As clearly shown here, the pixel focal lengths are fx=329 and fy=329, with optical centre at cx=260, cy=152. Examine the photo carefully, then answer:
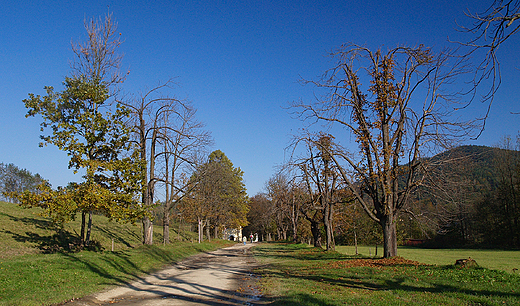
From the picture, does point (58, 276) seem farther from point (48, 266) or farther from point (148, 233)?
point (148, 233)

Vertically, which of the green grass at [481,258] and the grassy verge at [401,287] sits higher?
the grassy verge at [401,287]

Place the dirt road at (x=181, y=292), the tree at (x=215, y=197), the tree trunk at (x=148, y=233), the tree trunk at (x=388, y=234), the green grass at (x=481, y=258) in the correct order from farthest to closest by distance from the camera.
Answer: the tree at (x=215, y=197), the green grass at (x=481, y=258), the tree trunk at (x=148, y=233), the tree trunk at (x=388, y=234), the dirt road at (x=181, y=292)

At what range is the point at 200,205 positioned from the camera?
1641 inches

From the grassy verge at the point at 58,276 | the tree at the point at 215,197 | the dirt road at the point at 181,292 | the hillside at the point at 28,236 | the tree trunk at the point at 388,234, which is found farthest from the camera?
the tree at the point at 215,197

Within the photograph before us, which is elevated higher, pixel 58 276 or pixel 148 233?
pixel 58 276

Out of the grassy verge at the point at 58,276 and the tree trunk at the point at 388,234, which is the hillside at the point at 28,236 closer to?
the grassy verge at the point at 58,276

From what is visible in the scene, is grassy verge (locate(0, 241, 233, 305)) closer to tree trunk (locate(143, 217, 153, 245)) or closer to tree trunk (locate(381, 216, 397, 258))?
tree trunk (locate(143, 217, 153, 245))

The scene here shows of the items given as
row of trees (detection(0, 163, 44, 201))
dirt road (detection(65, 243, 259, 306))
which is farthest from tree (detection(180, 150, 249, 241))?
row of trees (detection(0, 163, 44, 201))

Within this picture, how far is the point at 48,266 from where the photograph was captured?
38.3ft

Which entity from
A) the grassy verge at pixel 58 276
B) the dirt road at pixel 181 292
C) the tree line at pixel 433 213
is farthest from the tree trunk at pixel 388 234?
the grassy verge at pixel 58 276

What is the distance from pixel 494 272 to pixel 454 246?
203 feet

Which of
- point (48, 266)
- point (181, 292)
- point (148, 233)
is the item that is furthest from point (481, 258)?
point (48, 266)

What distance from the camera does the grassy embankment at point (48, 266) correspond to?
9102 mm

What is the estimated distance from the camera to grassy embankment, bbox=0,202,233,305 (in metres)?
9.10
